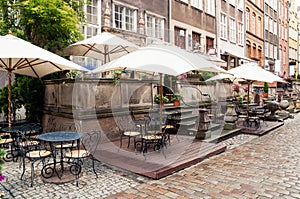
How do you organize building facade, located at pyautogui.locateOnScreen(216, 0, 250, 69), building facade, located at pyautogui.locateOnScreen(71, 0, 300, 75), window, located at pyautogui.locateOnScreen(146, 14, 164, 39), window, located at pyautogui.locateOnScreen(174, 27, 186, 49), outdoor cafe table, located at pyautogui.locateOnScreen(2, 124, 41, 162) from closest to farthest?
outdoor cafe table, located at pyautogui.locateOnScreen(2, 124, 41, 162) → building facade, located at pyautogui.locateOnScreen(71, 0, 300, 75) → window, located at pyautogui.locateOnScreen(146, 14, 164, 39) → window, located at pyautogui.locateOnScreen(174, 27, 186, 49) → building facade, located at pyautogui.locateOnScreen(216, 0, 250, 69)

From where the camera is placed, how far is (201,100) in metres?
11.3

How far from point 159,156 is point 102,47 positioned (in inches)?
210

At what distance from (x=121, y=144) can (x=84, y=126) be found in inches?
45.2

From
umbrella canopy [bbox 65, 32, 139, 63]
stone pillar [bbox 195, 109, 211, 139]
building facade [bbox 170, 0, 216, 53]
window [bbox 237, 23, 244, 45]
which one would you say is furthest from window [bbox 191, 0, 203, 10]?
stone pillar [bbox 195, 109, 211, 139]

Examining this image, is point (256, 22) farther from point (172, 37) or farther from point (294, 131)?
point (294, 131)

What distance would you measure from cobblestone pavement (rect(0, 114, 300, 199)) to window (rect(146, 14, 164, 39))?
9942mm

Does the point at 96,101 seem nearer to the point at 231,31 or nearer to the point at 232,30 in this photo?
the point at 231,31

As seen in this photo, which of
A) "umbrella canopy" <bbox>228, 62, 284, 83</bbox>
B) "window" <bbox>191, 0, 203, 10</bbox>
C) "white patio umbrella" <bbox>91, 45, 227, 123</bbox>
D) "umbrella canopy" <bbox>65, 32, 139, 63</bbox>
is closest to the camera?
"white patio umbrella" <bbox>91, 45, 227, 123</bbox>

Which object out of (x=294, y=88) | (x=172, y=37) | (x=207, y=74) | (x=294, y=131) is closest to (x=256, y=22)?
(x=294, y=88)

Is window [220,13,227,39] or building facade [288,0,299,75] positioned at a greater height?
building facade [288,0,299,75]

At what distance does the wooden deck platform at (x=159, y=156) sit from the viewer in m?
5.36

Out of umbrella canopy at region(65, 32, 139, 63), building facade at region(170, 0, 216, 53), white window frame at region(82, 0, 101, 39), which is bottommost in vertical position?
umbrella canopy at region(65, 32, 139, 63)

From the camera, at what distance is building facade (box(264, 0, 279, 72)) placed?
31.8 m

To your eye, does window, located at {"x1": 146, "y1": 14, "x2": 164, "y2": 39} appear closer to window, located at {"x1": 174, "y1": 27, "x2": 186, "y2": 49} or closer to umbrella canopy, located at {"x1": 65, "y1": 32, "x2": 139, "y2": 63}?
window, located at {"x1": 174, "y1": 27, "x2": 186, "y2": 49}
